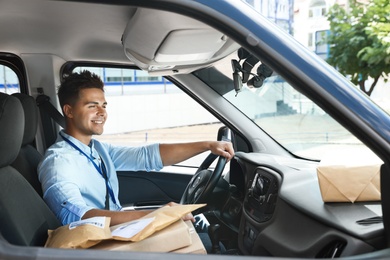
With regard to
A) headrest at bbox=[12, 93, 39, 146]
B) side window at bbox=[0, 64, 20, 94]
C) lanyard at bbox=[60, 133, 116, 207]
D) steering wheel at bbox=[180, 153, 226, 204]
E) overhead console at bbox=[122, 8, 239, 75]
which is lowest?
steering wheel at bbox=[180, 153, 226, 204]

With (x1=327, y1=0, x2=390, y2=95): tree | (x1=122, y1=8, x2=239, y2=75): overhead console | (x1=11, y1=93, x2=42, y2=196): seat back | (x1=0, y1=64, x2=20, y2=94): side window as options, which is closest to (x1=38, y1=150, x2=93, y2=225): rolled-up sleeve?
(x1=11, y1=93, x2=42, y2=196): seat back

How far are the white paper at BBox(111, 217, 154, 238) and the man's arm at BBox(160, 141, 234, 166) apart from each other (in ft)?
3.53

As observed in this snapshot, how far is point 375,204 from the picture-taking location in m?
1.63

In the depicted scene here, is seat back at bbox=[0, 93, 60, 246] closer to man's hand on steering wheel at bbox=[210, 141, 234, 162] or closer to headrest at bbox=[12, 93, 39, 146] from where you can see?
headrest at bbox=[12, 93, 39, 146]

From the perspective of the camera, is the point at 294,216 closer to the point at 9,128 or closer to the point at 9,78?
the point at 9,128

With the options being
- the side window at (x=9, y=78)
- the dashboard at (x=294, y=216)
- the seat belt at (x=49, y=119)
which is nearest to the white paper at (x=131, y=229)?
the dashboard at (x=294, y=216)

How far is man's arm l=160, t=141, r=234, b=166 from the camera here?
8.30 ft

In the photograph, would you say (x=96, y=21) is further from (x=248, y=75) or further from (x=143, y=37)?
(x=248, y=75)

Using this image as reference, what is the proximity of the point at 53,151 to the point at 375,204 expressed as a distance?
1363 mm

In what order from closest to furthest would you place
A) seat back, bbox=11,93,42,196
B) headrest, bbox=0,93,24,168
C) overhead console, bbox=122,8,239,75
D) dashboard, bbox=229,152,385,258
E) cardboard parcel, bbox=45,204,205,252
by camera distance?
1. cardboard parcel, bbox=45,204,205,252
2. dashboard, bbox=229,152,385,258
3. headrest, bbox=0,93,24,168
4. overhead console, bbox=122,8,239,75
5. seat back, bbox=11,93,42,196

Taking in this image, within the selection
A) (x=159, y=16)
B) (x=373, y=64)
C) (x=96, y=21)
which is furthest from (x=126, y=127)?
(x=159, y=16)

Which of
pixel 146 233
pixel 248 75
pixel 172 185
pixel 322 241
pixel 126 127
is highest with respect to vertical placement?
pixel 248 75

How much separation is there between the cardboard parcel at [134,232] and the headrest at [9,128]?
0.36 meters

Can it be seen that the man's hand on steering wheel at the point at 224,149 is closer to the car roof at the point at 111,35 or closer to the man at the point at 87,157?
the man at the point at 87,157
